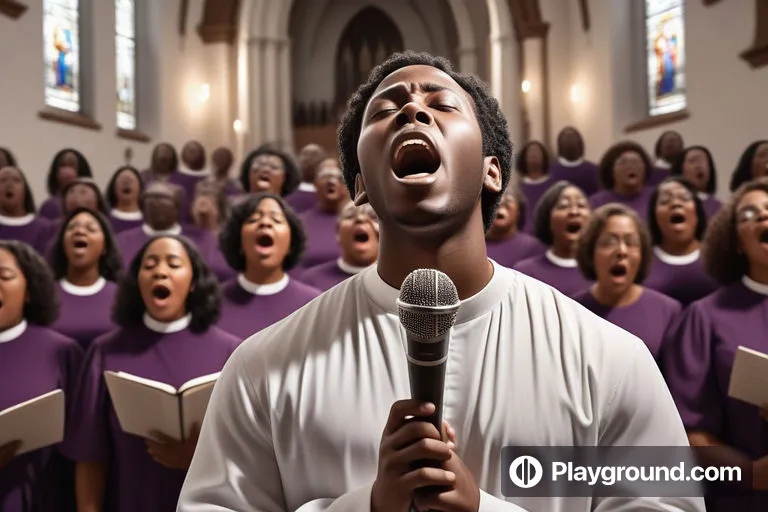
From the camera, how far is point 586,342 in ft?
4.36

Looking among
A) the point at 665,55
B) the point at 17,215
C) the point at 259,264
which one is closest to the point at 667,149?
the point at 665,55

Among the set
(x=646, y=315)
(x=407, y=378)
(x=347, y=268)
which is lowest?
(x=646, y=315)

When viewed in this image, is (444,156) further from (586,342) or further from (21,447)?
(21,447)

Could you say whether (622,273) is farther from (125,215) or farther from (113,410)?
(125,215)

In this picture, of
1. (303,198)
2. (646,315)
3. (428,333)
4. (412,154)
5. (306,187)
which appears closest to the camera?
(428,333)

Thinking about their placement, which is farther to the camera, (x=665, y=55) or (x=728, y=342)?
(x=665, y=55)

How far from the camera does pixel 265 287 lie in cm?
383

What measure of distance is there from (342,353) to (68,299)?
125 inches

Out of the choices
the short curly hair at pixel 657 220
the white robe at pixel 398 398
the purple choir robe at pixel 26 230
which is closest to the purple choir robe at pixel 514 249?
the short curly hair at pixel 657 220

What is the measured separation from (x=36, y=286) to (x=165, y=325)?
1.78 ft

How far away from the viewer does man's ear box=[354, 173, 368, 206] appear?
146 cm

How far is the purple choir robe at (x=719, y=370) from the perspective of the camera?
8.89 ft

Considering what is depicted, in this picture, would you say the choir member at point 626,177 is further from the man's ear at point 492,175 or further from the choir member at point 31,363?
the man's ear at point 492,175

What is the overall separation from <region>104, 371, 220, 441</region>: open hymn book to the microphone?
1.70 meters
